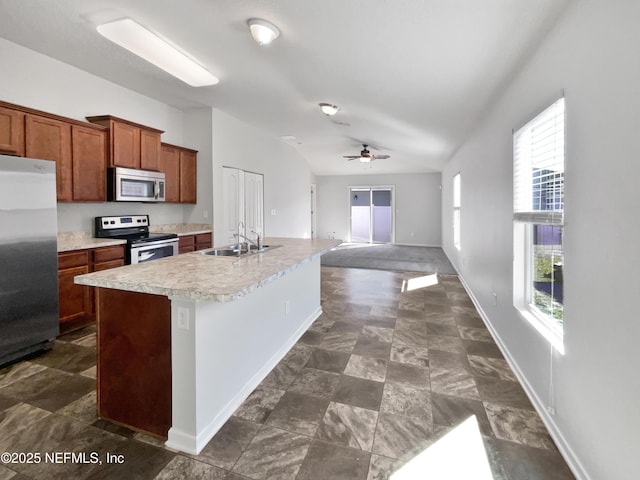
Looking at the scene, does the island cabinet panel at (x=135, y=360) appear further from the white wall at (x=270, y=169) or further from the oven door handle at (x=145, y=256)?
the white wall at (x=270, y=169)

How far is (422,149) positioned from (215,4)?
528 cm

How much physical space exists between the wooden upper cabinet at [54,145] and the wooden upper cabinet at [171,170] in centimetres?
123

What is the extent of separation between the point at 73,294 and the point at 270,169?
444 centimetres

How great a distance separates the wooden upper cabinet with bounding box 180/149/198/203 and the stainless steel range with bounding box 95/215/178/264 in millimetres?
737

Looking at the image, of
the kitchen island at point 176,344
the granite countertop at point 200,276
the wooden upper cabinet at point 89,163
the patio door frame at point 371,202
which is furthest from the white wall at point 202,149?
the patio door frame at point 371,202

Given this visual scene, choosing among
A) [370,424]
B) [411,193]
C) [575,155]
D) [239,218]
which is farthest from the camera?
[411,193]

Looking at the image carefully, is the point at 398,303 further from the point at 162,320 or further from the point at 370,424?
the point at 162,320

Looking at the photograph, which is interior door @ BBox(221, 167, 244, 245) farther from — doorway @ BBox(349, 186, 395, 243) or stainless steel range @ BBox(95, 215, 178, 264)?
doorway @ BBox(349, 186, 395, 243)

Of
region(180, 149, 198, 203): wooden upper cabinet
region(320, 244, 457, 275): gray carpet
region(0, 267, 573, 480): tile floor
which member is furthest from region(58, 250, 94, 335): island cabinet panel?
region(320, 244, 457, 275): gray carpet

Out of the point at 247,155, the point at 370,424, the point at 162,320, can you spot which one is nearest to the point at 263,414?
the point at 370,424

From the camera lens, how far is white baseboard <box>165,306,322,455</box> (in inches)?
66.8

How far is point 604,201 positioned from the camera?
4.43 ft

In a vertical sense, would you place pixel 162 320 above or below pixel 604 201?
below

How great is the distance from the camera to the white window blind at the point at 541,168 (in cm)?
184
